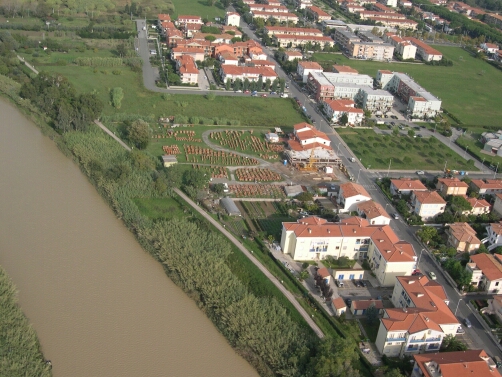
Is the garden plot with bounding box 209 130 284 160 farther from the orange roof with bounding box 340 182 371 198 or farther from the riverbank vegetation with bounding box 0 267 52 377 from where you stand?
the riverbank vegetation with bounding box 0 267 52 377

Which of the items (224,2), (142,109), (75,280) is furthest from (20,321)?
(224,2)

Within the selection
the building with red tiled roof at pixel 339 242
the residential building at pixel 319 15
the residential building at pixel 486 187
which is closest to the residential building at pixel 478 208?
the residential building at pixel 486 187

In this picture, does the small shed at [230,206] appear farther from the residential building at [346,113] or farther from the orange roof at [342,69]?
the orange roof at [342,69]

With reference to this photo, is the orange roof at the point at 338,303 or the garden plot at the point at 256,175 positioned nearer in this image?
the orange roof at the point at 338,303

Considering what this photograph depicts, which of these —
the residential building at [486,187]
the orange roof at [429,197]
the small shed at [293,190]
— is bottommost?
the residential building at [486,187]

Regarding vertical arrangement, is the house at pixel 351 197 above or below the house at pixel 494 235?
above

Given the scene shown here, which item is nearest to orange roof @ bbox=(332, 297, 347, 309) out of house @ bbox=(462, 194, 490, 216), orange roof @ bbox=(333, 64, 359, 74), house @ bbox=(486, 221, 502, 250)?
house @ bbox=(486, 221, 502, 250)

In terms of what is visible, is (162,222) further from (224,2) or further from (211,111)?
(224,2)

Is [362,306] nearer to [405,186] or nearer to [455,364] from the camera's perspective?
[455,364]
